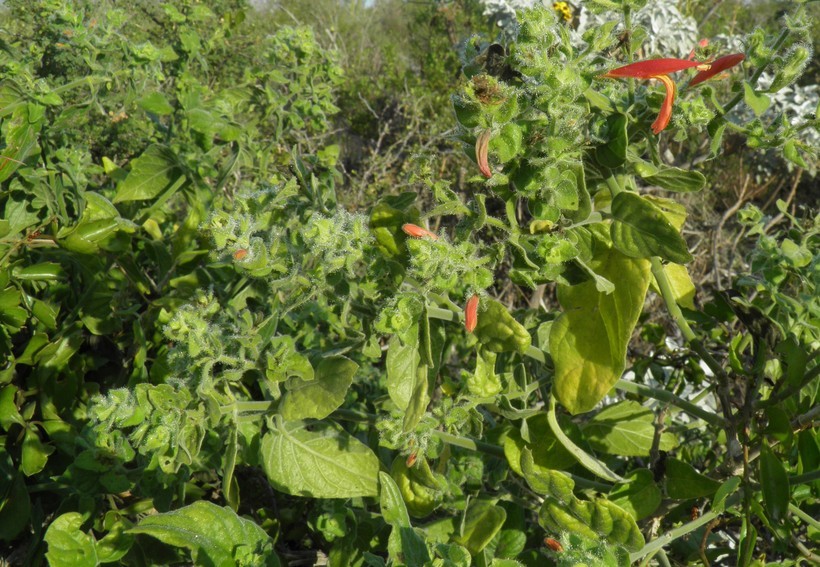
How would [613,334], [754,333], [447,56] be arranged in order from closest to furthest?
[613,334] → [754,333] → [447,56]

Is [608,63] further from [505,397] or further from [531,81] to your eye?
[505,397]

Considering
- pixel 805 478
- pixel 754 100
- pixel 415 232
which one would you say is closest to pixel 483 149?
pixel 415 232

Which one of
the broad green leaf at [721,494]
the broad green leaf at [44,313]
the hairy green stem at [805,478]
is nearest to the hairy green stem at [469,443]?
the broad green leaf at [721,494]

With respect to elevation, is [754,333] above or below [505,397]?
above

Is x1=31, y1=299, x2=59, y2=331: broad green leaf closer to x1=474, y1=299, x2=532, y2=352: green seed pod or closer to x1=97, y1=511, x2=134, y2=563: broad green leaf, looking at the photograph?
x1=97, y1=511, x2=134, y2=563: broad green leaf

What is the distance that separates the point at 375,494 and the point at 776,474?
0.66m

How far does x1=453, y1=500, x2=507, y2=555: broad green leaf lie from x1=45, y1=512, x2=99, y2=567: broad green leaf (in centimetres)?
63

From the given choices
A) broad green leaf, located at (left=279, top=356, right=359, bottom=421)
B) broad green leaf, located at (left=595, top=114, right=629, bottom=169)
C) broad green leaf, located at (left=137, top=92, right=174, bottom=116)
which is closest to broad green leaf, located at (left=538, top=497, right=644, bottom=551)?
broad green leaf, located at (left=279, top=356, right=359, bottom=421)

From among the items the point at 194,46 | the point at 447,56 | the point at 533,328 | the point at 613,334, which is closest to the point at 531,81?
the point at 613,334

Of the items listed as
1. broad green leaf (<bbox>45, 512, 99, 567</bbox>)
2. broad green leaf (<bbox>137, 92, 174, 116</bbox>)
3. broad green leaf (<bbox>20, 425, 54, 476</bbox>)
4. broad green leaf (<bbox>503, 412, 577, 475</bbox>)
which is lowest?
broad green leaf (<bbox>45, 512, 99, 567</bbox>)

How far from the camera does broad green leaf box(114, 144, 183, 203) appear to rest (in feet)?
5.70

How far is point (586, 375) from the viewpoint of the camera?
1.05m

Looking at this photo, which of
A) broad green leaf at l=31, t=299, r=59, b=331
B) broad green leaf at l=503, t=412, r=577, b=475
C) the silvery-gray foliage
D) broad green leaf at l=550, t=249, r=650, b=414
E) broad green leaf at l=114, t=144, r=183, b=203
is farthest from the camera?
the silvery-gray foliage

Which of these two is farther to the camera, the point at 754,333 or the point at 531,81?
the point at 754,333
